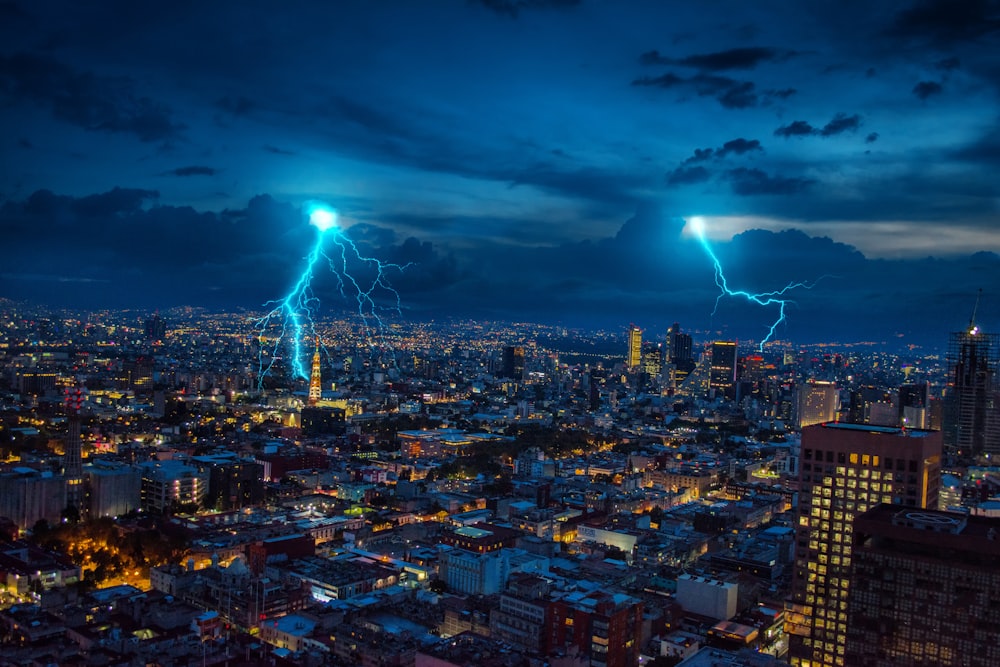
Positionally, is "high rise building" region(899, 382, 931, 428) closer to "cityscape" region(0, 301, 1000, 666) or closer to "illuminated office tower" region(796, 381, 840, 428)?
"cityscape" region(0, 301, 1000, 666)

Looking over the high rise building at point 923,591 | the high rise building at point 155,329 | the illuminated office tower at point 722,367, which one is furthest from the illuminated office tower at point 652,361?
the high rise building at point 923,591

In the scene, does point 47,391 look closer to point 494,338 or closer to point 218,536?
point 218,536

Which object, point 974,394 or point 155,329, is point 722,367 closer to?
point 974,394

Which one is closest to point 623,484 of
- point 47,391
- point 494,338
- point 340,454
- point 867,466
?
point 340,454

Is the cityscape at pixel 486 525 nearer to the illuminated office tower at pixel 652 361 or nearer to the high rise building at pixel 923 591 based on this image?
the high rise building at pixel 923 591

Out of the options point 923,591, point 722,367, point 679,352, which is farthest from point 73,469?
point 679,352
